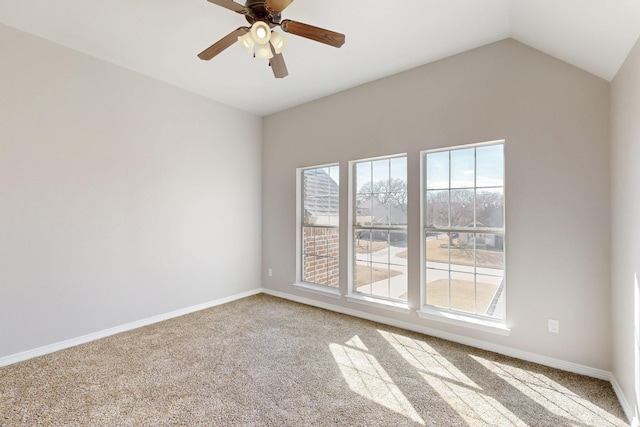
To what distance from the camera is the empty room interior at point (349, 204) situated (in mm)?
1995

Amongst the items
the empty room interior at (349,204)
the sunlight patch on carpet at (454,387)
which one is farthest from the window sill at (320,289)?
the sunlight patch on carpet at (454,387)

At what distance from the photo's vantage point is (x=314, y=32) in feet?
6.51

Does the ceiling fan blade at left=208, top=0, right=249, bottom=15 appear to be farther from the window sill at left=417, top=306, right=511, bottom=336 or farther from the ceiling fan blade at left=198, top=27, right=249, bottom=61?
the window sill at left=417, top=306, right=511, bottom=336

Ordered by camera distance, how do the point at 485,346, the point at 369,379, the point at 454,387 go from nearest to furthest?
the point at 454,387 → the point at 369,379 → the point at 485,346

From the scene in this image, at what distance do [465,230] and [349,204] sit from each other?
4.73ft

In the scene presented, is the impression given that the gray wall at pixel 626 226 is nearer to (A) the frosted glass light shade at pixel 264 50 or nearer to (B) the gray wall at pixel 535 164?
(B) the gray wall at pixel 535 164

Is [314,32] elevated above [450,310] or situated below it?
above

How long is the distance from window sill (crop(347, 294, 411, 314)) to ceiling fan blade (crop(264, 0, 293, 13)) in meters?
3.00

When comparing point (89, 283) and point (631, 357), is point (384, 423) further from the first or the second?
point (89, 283)

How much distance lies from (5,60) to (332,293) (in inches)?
159

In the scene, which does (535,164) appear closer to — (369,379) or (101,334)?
(369,379)

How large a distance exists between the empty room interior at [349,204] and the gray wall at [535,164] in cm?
2

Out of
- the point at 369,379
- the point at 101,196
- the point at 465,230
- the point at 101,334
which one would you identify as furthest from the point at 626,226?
the point at 101,334

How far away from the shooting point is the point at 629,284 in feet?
6.18
